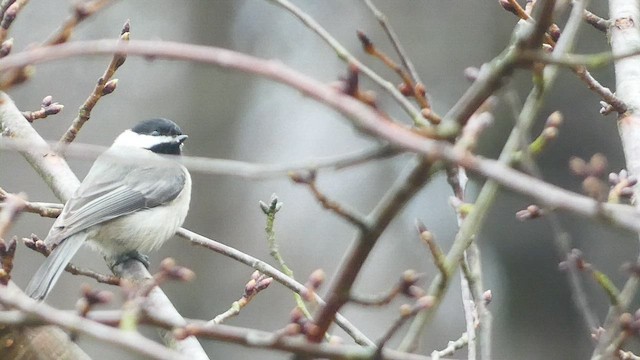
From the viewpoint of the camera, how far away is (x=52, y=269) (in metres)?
3.92

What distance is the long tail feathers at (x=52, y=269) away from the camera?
3.78m

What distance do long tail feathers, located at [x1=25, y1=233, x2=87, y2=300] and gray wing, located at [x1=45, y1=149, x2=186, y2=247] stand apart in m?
0.04

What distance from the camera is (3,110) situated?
389 centimetres

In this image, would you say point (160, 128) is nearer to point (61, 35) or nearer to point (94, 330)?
point (61, 35)

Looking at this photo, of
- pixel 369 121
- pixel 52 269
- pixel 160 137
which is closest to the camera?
→ pixel 369 121

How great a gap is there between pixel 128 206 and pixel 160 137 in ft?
2.17

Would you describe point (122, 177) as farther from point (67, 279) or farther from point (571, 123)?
point (571, 123)

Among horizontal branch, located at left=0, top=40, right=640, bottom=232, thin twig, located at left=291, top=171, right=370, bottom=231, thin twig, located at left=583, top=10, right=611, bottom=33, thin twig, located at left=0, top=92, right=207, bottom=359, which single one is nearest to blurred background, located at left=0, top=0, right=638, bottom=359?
thin twig, located at left=0, top=92, right=207, bottom=359

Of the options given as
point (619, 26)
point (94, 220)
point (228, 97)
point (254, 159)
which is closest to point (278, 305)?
point (254, 159)

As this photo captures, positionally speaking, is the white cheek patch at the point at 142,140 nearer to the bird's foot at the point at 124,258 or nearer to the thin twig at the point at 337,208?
the bird's foot at the point at 124,258

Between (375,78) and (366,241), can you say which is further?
(375,78)

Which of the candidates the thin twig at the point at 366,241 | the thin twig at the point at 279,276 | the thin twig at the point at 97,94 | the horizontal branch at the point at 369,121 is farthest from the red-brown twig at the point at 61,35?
the thin twig at the point at 97,94

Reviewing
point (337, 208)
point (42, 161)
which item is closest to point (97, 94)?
point (42, 161)

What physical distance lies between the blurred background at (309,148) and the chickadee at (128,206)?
3505 millimetres
